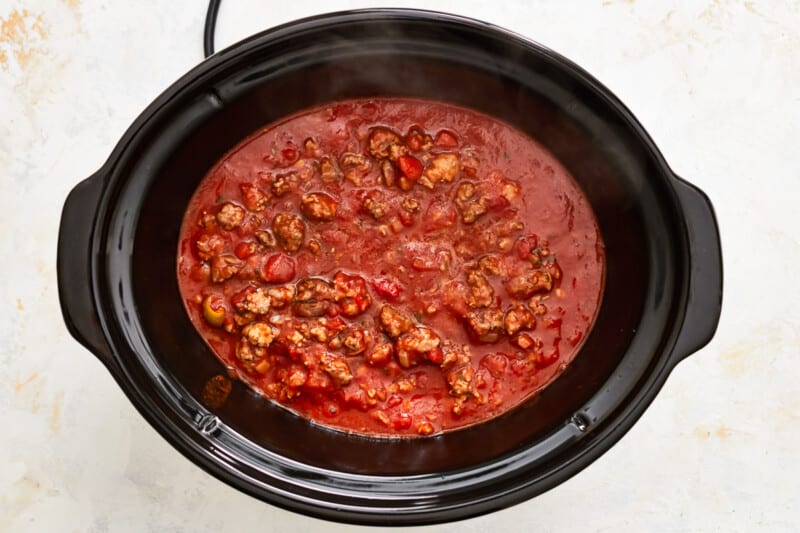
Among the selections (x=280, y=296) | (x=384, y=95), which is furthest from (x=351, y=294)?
(x=384, y=95)

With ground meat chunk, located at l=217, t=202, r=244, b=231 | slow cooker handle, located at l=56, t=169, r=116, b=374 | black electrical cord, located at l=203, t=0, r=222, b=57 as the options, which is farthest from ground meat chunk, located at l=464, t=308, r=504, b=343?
black electrical cord, located at l=203, t=0, r=222, b=57

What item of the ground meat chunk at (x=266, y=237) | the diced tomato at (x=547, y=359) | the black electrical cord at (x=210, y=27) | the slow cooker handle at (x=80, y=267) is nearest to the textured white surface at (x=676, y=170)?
the black electrical cord at (x=210, y=27)

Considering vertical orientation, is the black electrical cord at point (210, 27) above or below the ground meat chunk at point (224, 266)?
above

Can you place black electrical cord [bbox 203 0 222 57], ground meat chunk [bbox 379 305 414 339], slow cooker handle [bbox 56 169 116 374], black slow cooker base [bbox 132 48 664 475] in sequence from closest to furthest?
slow cooker handle [bbox 56 169 116 374]
black slow cooker base [bbox 132 48 664 475]
ground meat chunk [bbox 379 305 414 339]
black electrical cord [bbox 203 0 222 57]

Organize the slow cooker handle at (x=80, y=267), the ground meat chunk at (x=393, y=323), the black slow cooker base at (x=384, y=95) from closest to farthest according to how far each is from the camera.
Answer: the slow cooker handle at (x=80, y=267) → the black slow cooker base at (x=384, y=95) → the ground meat chunk at (x=393, y=323)

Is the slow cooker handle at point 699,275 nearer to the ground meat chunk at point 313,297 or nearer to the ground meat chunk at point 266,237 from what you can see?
the ground meat chunk at point 313,297

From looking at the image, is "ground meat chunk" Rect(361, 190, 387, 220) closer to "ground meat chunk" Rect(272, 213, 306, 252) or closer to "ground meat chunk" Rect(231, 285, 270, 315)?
"ground meat chunk" Rect(272, 213, 306, 252)

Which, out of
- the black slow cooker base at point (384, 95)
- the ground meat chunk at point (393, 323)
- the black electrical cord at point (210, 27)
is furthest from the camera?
the black electrical cord at point (210, 27)

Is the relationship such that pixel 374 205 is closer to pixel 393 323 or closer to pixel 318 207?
pixel 318 207
